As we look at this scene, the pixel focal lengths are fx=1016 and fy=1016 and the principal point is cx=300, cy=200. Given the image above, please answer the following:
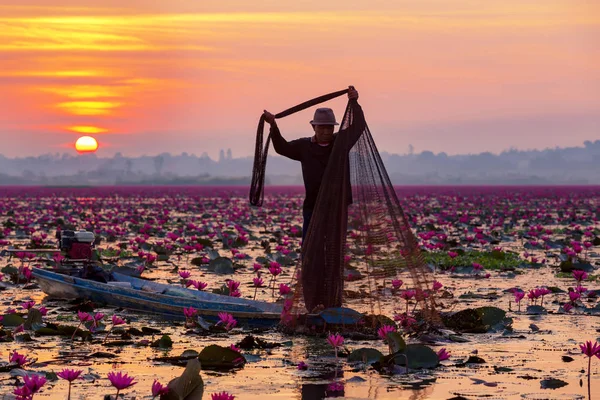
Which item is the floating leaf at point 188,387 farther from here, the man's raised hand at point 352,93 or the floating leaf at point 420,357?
the man's raised hand at point 352,93

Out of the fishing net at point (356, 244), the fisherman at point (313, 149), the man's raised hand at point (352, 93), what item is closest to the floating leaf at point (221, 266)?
the fisherman at point (313, 149)

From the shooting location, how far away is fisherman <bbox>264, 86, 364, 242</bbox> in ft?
33.5

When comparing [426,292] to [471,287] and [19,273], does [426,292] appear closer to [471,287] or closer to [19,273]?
[471,287]

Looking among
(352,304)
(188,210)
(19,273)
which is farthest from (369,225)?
(188,210)

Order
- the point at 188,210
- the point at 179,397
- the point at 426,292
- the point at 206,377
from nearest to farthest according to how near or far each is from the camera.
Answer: the point at 179,397
the point at 206,377
the point at 426,292
the point at 188,210

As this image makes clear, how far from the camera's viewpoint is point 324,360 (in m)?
8.45

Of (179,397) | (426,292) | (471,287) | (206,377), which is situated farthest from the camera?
(471,287)

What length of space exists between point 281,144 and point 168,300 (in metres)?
2.11

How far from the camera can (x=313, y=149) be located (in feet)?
34.2

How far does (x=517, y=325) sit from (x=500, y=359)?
2.05m

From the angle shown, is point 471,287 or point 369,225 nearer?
point 369,225

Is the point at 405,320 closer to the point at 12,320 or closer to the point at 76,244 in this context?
the point at 12,320

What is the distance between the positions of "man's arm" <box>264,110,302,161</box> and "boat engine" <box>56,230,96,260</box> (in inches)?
140

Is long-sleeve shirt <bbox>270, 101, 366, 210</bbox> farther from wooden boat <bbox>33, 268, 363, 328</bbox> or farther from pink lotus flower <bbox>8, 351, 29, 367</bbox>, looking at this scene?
pink lotus flower <bbox>8, 351, 29, 367</bbox>
